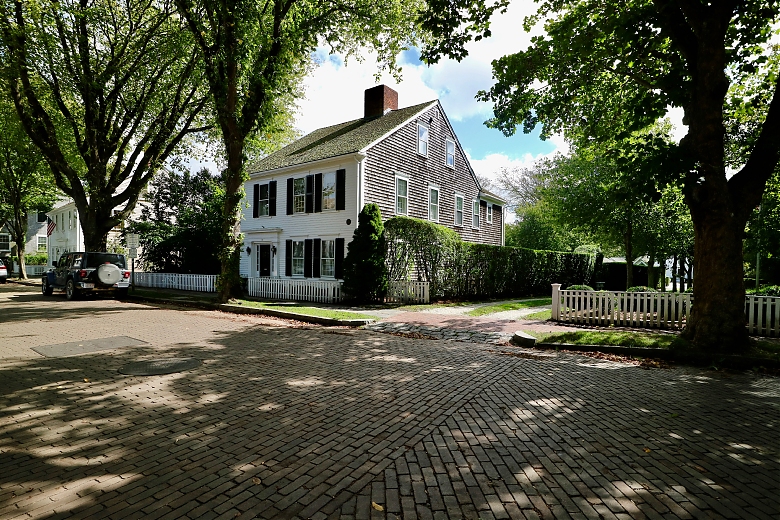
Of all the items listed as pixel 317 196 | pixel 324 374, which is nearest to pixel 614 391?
pixel 324 374

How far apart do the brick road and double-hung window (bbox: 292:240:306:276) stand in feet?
46.7

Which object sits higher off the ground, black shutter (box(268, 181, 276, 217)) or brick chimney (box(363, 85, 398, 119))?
brick chimney (box(363, 85, 398, 119))

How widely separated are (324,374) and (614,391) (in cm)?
426

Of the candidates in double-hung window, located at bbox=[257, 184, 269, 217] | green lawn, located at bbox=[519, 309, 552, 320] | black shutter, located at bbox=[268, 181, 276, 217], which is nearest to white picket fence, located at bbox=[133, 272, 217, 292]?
double-hung window, located at bbox=[257, 184, 269, 217]

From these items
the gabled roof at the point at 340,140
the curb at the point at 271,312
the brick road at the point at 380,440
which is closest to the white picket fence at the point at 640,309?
the brick road at the point at 380,440

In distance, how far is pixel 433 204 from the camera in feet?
78.9

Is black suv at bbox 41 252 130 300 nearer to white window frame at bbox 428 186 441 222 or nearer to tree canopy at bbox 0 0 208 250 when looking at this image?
tree canopy at bbox 0 0 208 250

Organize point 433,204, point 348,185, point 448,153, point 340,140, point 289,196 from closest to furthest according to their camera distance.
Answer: point 348,185
point 289,196
point 340,140
point 433,204
point 448,153

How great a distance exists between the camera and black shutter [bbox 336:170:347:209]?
19527mm

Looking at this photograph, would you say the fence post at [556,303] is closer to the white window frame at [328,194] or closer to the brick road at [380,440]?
the brick road at [380,440]

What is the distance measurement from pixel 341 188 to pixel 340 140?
159 inches

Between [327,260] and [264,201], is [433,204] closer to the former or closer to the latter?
[327,260]

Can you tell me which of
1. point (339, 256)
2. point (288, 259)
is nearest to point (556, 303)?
point (339, 256)

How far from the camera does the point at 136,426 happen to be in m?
4.19
